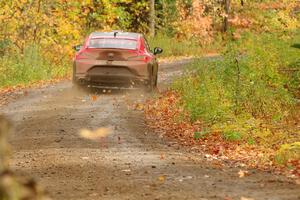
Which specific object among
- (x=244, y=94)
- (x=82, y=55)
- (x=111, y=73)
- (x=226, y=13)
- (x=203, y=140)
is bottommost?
(x=226, y=13)

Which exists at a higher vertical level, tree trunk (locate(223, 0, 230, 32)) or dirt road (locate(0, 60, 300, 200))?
dirt road (locate(0, 60, 300, 200))

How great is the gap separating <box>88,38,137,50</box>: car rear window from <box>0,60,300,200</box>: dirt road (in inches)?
116

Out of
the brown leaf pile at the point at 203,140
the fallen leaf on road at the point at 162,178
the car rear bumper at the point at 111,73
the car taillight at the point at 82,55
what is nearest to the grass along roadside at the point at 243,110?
the brown leaf pile at the point at 203,140

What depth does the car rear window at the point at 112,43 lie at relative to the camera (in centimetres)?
1848

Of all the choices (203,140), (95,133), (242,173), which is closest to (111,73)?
(95,133)

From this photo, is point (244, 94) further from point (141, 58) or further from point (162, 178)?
point (162, 178)

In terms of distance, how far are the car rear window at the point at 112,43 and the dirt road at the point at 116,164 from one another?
116 inches

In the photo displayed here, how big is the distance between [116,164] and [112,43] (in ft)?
32.1

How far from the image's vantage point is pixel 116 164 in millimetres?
9102

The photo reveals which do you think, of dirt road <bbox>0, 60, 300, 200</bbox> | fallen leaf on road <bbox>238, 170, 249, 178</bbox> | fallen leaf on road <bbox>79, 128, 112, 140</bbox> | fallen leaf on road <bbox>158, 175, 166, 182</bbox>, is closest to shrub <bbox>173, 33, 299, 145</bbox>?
dirt road <bbox>0, 60, 300, 200</bbox>

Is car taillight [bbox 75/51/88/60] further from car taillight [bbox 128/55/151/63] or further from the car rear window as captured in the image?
car taillight [bbox 128/55/151/63]

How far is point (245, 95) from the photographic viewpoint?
1412 centimetres

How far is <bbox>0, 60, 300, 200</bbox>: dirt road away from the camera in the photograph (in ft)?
23.4

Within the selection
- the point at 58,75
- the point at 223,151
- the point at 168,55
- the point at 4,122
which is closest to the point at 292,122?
the point at 223,151
